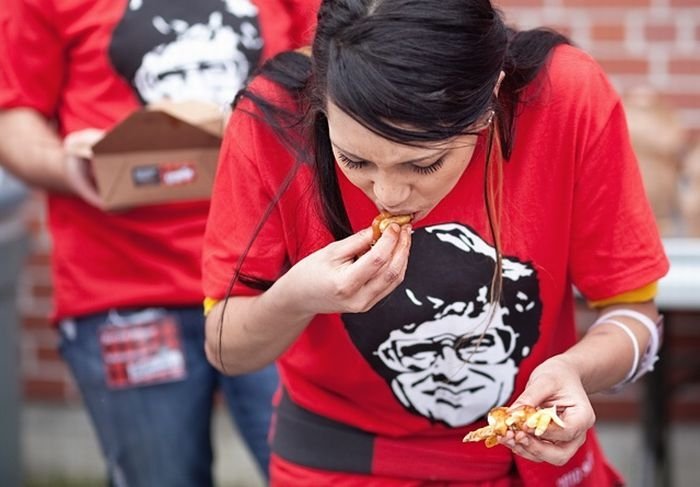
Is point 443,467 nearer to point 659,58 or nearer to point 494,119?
point 494,119

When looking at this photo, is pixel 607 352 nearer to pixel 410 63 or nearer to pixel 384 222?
pixel 384 222

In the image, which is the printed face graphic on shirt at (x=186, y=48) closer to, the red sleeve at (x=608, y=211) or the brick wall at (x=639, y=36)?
the red sleeve at (x=608, y=211)

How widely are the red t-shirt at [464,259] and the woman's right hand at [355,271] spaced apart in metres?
0.14

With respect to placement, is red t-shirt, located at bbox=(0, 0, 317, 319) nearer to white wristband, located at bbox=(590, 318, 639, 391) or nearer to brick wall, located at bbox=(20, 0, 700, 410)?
white wristband, located at bbox=(590, 318, 639, 391)

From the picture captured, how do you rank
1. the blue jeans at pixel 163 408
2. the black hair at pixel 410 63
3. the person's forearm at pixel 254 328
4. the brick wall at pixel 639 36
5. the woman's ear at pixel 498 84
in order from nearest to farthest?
the black hair at pixel 410 63
the woman's ear at pixel 498 84
the person's forearm at pixel 254 328
the blue jeans at pixel 163 408
the brick wall at pixel 639 36

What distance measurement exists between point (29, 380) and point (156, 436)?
192 centimetres

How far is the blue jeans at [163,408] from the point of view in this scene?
2859 mm

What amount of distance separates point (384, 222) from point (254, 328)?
312 mm

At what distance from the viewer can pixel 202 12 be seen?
2.71 meters


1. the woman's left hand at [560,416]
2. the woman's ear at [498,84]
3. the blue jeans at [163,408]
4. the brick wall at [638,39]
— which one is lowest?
the blue jeans at [163,408]

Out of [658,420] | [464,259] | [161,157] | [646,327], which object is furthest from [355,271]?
[658,420]

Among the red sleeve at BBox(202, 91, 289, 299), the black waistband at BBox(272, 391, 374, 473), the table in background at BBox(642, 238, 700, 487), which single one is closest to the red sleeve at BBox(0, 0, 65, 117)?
the red sleeve at BBox(202, 91, 289, 299)

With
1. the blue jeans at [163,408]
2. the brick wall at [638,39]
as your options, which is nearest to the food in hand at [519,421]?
the blue jeans at [163,408]

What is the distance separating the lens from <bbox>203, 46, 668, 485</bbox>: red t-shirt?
195 cm
